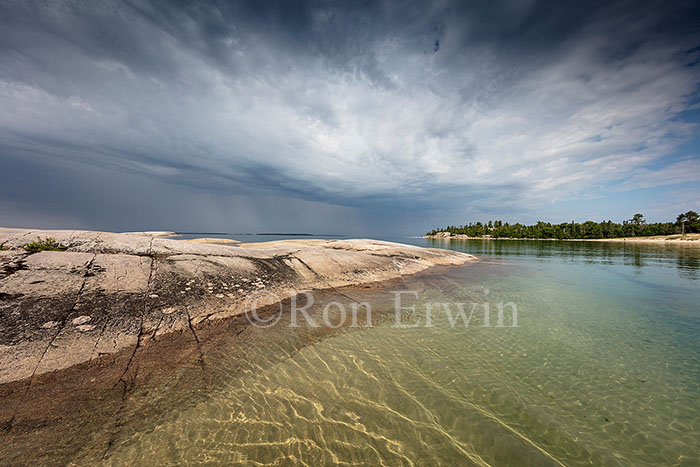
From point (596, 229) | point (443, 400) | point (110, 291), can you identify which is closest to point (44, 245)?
point (110, 291)

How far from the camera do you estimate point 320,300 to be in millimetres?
11062

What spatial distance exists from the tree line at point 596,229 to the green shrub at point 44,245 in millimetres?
170978

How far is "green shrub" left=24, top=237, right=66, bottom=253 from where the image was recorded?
8164 mm

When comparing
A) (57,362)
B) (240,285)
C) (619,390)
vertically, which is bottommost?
(619,390)

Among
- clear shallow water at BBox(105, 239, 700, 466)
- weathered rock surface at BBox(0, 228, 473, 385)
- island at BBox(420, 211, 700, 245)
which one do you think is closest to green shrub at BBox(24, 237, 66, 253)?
weathered rock surface at BBox(0, 228, 473, 385)

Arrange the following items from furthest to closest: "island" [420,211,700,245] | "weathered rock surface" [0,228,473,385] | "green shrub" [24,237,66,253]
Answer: "island" [420,211,700,245], "green shrub" [24,237,66,253], "weathered rock surface" [0,228,473,385]

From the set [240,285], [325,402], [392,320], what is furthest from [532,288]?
[240,285]

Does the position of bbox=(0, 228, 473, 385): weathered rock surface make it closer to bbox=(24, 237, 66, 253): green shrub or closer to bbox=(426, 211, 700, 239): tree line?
bbox=(24, 237, 66, 253): green shrub

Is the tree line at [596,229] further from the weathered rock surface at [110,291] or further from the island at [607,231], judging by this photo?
the weathered rock surface at [110,291]

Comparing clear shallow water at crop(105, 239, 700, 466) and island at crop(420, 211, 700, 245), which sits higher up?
island at crop(420, 211, 700, 245)

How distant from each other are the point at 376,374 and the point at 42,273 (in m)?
10.2

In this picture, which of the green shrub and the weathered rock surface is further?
the green shrub

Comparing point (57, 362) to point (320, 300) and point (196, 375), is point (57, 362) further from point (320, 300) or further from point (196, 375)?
point (320, 300)

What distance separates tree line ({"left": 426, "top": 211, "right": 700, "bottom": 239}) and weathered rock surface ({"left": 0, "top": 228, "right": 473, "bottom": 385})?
165891mm
